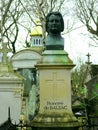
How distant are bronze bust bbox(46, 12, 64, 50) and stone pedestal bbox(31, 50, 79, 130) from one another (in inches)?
10.2

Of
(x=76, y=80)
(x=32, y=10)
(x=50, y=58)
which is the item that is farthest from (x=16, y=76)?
(x=76, y=80)

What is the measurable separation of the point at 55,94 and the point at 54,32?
147 centimetres

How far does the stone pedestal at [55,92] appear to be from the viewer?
944 centimetres

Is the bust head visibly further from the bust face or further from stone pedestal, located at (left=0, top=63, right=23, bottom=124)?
stone pedestal, located at (left=0, top=63, right=23, bottom=124)

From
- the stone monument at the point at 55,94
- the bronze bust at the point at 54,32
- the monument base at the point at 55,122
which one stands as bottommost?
the monument base at the point at 55,122

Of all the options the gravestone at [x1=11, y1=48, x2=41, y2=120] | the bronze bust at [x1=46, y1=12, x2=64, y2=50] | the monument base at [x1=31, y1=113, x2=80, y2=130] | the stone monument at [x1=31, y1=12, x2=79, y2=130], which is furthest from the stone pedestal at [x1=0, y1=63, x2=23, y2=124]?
the gravestone at [x1=11, y1=48, x2=41, y2=120]

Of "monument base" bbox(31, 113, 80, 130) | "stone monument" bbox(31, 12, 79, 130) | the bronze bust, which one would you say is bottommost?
"monument base" bbox(31, 113, 80, 130)

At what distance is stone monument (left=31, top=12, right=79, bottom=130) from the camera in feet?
30.8

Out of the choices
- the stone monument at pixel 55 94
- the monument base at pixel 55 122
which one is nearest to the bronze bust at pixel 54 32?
the stone monument at pixel 55 94

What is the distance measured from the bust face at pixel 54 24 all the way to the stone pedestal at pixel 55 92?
0.59 m

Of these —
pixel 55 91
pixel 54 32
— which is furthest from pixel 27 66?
pixel 55 91

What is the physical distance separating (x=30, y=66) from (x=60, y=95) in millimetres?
13174

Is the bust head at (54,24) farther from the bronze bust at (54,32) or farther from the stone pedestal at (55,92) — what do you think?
the stone pedestal at (55,92)

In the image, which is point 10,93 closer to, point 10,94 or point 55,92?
point 10,94
